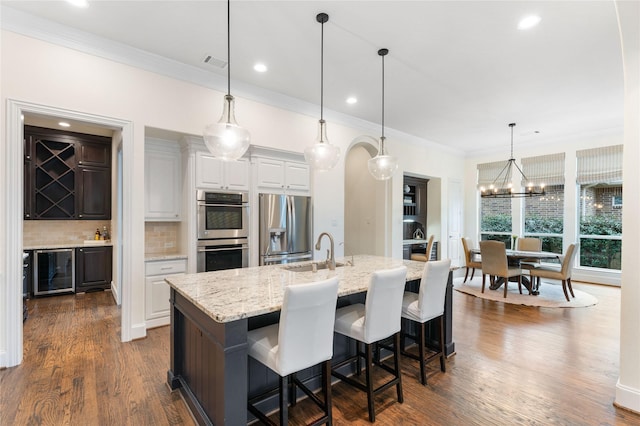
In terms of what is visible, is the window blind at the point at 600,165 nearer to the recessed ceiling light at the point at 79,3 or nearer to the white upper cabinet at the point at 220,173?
the white upper cabinet at the point at 220,173

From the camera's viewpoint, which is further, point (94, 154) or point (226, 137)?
point (94, 154)

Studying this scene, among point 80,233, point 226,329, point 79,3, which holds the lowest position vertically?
point 226,329

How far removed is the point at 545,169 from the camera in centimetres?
698

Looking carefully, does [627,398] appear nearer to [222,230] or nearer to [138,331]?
[222,230]

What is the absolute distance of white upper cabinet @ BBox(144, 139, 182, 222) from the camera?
3.89 meters

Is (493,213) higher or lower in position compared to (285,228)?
higher

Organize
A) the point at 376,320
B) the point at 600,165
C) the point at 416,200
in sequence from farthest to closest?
the point at 416,200 < the point at 600,165 < the point at 376,320

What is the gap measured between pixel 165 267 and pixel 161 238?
75 centimetres

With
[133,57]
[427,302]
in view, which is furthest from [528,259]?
[133,57]

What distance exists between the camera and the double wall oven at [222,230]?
12.6 ft

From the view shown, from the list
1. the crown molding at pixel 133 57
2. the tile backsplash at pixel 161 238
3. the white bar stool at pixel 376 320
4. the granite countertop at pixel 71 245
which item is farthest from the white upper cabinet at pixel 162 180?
the white bar stool at pixel 376 320

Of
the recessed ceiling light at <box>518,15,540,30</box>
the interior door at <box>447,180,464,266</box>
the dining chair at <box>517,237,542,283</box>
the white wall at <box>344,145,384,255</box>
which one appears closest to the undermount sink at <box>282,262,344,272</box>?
the recessed ceiling light at <box>518,15,540,30</box>

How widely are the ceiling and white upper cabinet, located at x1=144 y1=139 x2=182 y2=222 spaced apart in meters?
1.06

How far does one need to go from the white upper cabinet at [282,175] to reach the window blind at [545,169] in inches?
224
